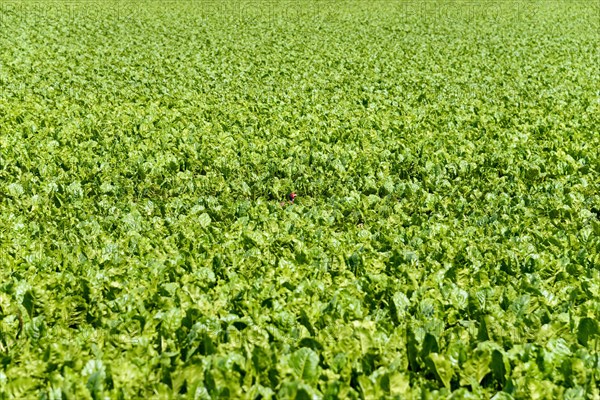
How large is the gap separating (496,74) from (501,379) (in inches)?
467

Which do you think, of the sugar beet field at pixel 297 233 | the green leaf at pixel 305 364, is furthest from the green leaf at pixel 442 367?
the green leaf at pixel 305 364

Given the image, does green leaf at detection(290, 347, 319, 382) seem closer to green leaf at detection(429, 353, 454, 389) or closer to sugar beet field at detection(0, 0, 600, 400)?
sugar beet field at detection(0, 0, 600, 400)

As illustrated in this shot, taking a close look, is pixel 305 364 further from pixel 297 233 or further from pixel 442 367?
pixel 297 233

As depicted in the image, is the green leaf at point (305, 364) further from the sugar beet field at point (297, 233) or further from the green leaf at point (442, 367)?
the green leaf at point (442, 367)

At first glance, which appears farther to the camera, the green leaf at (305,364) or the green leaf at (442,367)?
the green leaf at (442,367)

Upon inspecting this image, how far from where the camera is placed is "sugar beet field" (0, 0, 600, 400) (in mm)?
3672

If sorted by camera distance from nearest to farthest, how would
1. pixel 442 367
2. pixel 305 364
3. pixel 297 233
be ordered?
pixel 305 364 < pixel 442 367 < pixel 297 233

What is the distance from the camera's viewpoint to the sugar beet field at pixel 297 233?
3.67 metres

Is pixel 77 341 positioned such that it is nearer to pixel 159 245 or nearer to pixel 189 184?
pixel 159 245

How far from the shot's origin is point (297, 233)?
19.0 feet

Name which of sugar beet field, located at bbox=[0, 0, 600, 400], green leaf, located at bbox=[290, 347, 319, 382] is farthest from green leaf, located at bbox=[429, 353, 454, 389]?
green leaf, located at bbox=[290, 347, 319, 382]

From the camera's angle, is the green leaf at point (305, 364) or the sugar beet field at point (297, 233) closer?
the green leaf at point (305, 364)

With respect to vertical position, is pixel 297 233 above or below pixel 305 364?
below

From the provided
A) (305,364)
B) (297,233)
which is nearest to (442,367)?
(305,364)
